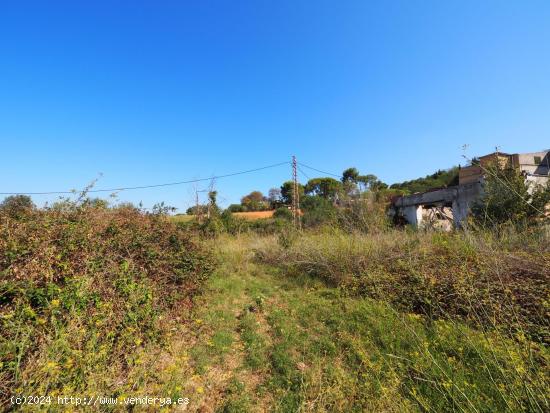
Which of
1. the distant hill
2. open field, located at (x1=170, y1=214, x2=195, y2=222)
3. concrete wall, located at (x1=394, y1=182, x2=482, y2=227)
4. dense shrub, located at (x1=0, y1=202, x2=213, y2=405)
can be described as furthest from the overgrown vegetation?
the distant hill

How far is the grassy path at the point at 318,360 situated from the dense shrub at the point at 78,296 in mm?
408

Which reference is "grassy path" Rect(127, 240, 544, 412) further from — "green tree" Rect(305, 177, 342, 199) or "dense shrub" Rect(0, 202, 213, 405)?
"green tree" Rect(305, 177, 342, 199)

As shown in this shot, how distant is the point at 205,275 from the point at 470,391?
4.23 m

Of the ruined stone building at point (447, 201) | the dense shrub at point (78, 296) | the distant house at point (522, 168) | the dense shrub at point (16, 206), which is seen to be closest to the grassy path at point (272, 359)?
the dense shrub at point (78, 296)

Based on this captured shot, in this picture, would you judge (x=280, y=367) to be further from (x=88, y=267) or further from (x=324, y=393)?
(x=88, y=267)

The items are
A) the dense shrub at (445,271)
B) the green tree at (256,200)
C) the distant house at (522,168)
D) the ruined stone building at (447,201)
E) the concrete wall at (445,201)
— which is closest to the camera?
the dense shrub at (445,271)

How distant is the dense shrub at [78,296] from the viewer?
1980 millimetres

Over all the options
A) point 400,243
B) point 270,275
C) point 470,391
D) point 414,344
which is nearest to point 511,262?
point 400,243

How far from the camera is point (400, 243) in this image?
5.87 m

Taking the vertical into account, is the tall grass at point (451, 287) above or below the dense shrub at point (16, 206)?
below

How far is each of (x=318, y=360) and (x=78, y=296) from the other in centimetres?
273

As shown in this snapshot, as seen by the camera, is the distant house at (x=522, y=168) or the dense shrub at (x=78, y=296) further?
the distant house at (x=522, y=168)

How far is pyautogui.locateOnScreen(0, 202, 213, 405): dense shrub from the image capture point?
198 cm

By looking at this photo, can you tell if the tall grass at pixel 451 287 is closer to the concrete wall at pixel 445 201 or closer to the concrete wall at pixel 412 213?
the concrete wall at pixel 445 201
